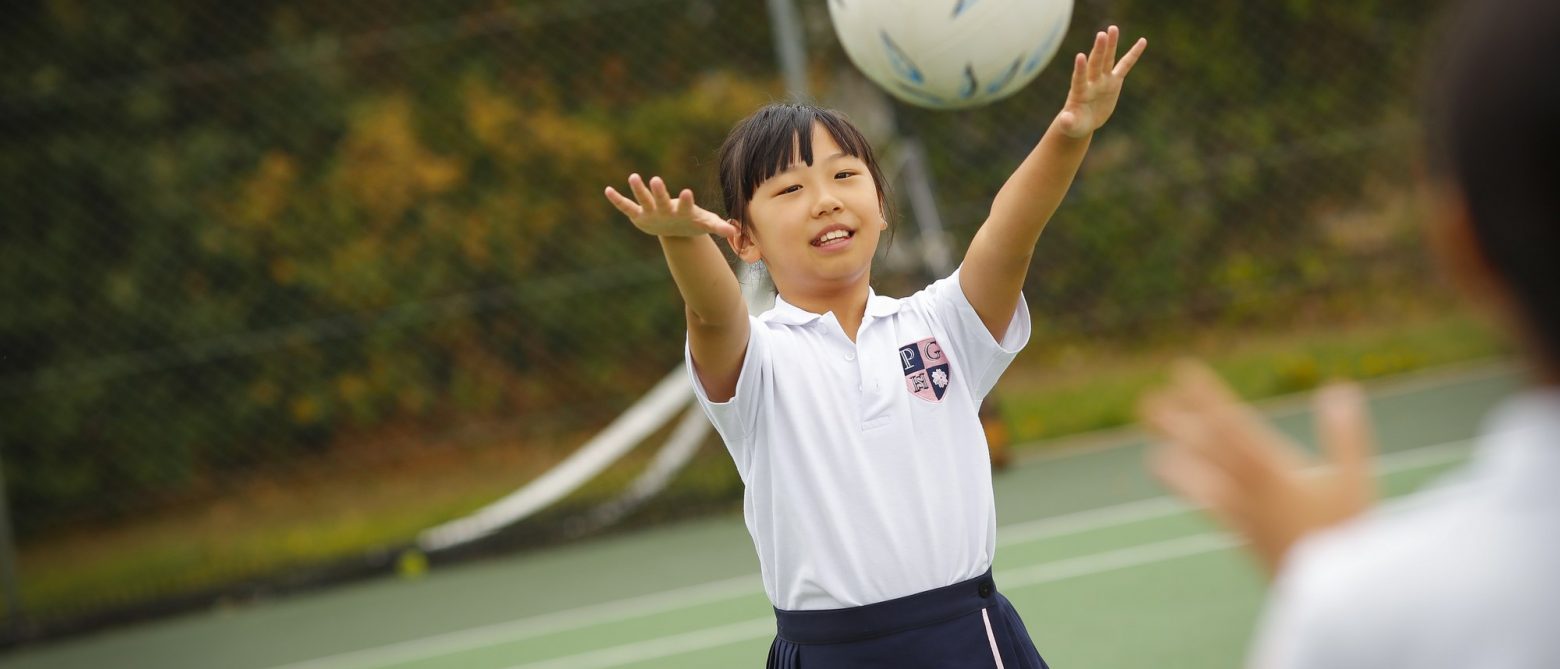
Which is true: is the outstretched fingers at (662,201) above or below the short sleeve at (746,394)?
above

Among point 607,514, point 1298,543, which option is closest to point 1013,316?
point 1298,543

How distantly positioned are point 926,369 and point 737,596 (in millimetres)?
2571

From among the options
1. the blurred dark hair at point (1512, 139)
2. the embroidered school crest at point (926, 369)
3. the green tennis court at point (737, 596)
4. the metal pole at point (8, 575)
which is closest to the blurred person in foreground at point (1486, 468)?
the blurred dark hair at point (1512, 139)

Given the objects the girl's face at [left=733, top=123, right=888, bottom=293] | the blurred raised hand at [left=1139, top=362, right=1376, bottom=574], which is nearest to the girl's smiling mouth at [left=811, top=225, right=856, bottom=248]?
the girl's face at [left=733, top=123, right=888, bottom=293]

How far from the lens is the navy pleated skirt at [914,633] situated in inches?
77.5

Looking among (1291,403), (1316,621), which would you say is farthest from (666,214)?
(1291,403)

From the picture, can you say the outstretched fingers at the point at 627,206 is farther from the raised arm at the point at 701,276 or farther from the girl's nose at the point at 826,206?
the girl's nose at the point at 826,206

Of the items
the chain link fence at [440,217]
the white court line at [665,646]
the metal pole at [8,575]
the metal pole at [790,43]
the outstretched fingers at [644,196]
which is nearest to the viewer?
the outstretched fingers at [644,196]

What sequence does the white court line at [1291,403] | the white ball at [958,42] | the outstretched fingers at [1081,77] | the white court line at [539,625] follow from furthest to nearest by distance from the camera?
1. the white court line at [1291,403]
2. the white court line at [539,625]
3. the white ball at [958,42]
4. the outstretched fingers at [1081,77]

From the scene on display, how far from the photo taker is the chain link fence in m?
6.31

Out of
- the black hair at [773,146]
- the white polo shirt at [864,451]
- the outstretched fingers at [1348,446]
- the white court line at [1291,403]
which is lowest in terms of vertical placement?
the outstretched fingers at [1348,446]

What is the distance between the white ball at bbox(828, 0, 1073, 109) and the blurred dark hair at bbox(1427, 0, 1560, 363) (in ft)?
5.29

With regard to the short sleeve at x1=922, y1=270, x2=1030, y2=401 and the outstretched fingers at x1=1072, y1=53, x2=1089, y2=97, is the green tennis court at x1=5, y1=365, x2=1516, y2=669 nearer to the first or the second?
the short sleeve at x1=922, y1=270, x2=1030, y2=401

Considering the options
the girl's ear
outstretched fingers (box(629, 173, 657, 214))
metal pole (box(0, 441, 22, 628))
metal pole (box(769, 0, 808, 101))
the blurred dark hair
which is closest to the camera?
Result: the blurred dark hair
